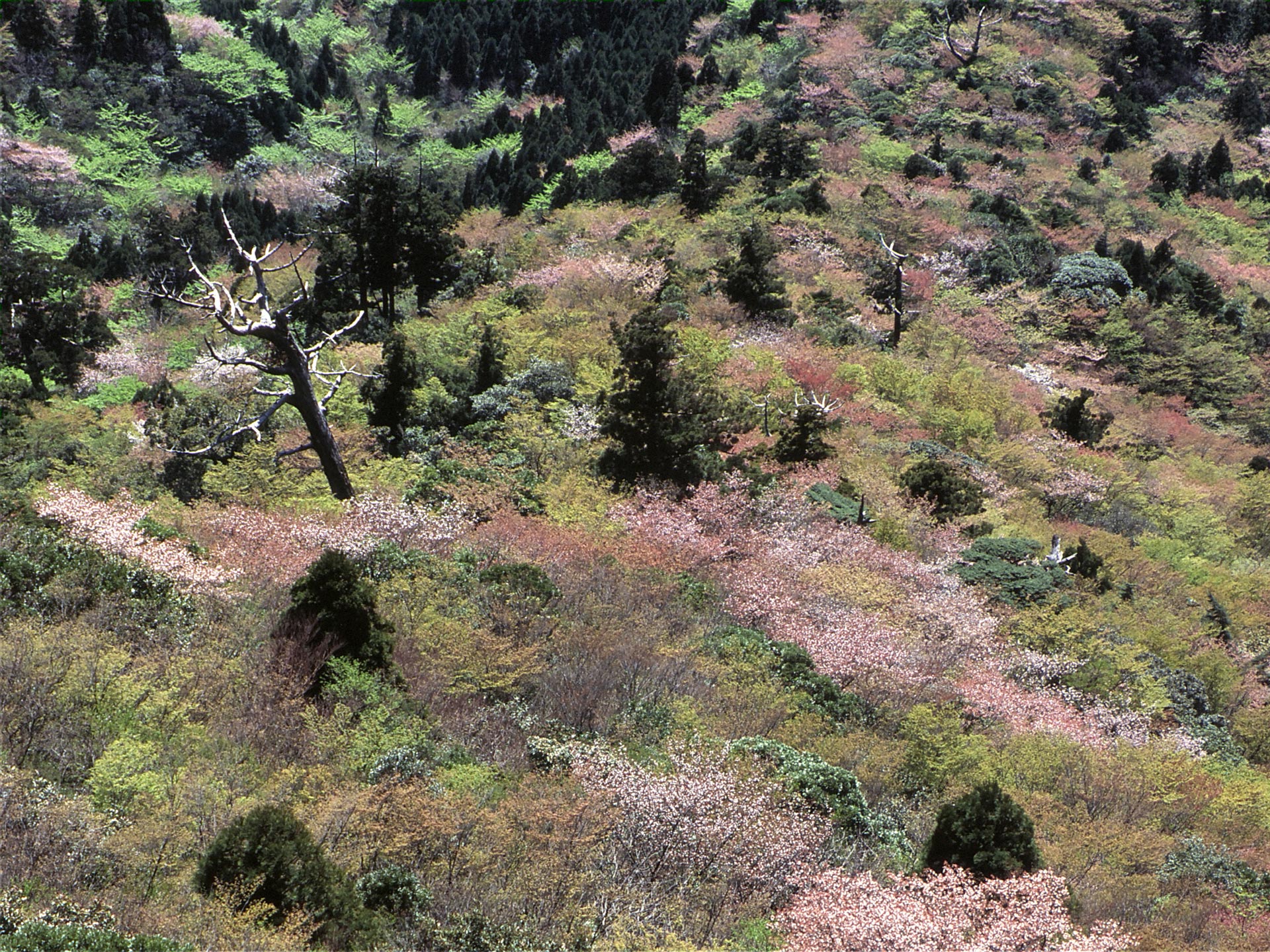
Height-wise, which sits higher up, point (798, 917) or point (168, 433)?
point (798, 917)

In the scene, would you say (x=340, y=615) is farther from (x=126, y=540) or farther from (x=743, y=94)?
(x=743, y=94)

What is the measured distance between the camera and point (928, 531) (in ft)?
83.8

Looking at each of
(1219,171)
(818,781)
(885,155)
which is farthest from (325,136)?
(818,781)

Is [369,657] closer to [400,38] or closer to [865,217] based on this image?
[865,217]

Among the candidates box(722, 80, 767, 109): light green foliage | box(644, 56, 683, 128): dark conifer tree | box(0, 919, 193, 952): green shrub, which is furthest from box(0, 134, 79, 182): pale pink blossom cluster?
box(0, 919, 193, 952): green shrub

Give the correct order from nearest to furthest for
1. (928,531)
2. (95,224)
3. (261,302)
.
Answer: (261,302) → (928,531) → (95,224)

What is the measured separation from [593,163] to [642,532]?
3715 cm

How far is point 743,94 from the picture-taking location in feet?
209

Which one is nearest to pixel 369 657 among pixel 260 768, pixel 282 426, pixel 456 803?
pixel 260 768

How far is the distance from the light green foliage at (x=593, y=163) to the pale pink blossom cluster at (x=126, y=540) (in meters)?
39.3

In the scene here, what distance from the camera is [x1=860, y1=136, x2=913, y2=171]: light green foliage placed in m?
55.1

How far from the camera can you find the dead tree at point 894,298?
39.0m

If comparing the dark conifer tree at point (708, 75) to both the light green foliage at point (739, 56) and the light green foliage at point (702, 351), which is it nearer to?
the light green foliage at point (739, 56)

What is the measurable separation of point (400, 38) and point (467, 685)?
78954 millimetres
